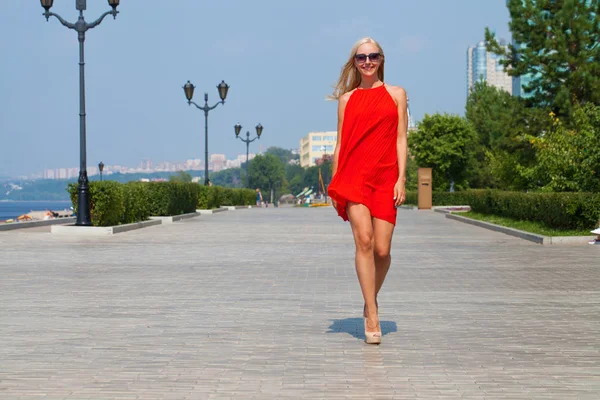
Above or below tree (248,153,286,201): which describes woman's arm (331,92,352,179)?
below

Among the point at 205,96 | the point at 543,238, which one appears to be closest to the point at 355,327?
the point at 543,238

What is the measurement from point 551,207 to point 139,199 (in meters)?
12.3

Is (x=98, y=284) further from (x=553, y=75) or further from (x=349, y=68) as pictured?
(x=553, y=75)

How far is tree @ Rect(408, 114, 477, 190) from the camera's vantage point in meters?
69.2

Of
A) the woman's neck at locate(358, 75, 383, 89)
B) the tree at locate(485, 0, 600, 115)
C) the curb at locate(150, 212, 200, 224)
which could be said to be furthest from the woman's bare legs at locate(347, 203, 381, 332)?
the tree at locate(485, 0, 600, 115)

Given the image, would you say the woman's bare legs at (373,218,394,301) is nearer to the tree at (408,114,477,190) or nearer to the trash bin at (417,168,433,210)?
the trash bin at (417,168,433,210)

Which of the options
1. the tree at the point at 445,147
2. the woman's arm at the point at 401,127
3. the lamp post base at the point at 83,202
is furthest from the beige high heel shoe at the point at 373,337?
the tree at the point at 445,147

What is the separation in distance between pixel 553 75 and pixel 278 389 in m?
35.4

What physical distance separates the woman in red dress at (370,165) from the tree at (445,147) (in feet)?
204

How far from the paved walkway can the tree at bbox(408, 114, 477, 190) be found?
2130 inches

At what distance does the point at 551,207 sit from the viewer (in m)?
21.8

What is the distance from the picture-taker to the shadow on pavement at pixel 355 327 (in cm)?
765

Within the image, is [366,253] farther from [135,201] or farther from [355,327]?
[135,201]

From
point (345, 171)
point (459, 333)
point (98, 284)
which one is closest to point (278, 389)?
point (345, 171)
